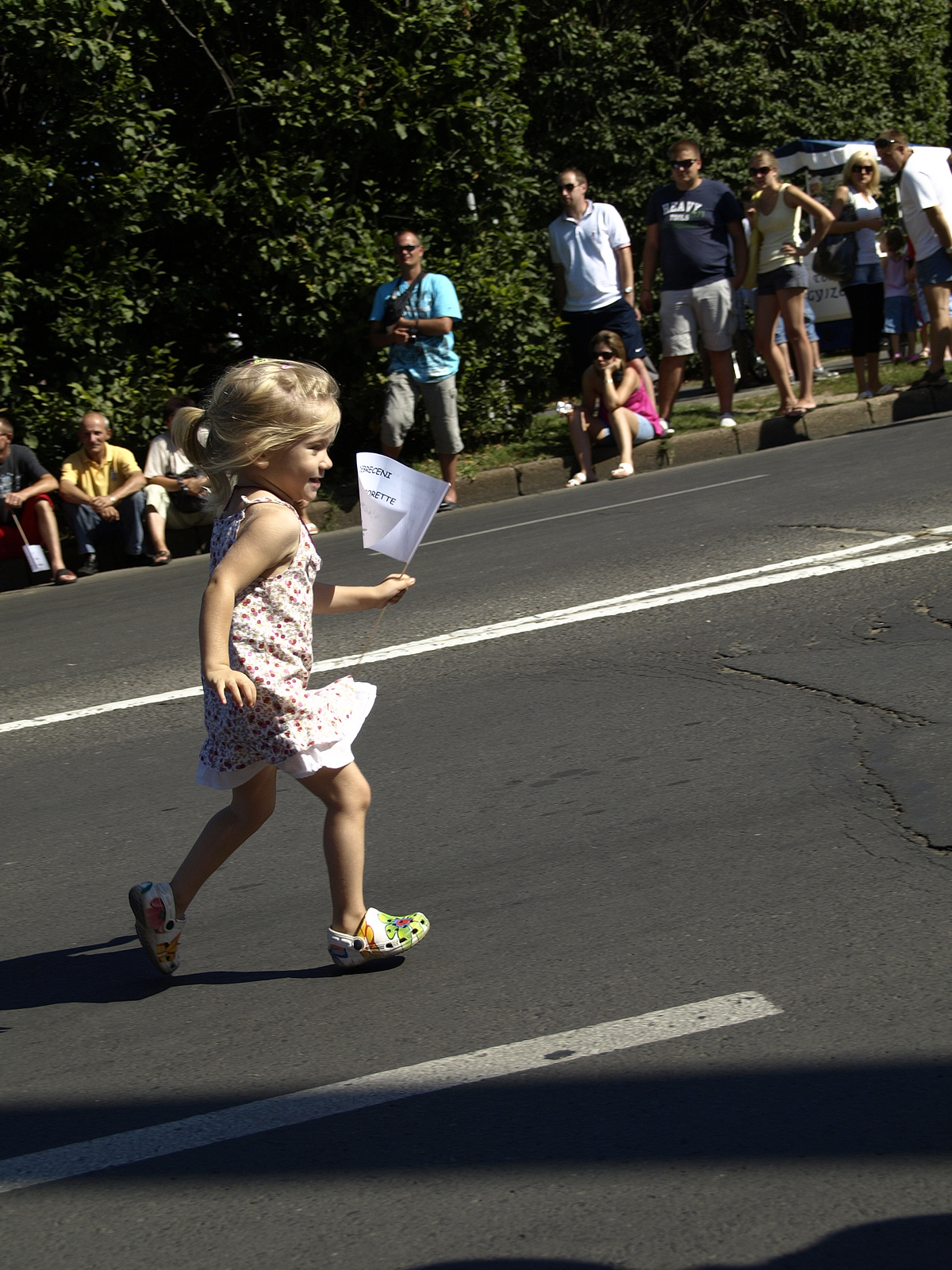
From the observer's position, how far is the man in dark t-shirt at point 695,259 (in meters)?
11.8

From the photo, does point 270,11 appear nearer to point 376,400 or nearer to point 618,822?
point 376,400

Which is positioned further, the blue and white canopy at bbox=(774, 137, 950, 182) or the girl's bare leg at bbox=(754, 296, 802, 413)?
the blue and white canopy at bbox=(774, 137, 950, 182)

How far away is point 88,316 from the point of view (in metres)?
11.9

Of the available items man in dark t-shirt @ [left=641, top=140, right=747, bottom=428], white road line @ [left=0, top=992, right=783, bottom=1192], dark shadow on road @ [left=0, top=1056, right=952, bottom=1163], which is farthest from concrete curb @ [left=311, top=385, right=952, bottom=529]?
dark shadow on road @ [left=0, top=1056, right=952, bottom=1163]

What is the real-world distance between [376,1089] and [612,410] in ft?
30.7

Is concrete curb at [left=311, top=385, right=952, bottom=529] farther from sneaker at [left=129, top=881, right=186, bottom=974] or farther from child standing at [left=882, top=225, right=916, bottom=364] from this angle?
sneaker at [left=129, top=881, right=186, bottom=974]

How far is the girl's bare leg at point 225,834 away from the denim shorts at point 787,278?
9.29 metres

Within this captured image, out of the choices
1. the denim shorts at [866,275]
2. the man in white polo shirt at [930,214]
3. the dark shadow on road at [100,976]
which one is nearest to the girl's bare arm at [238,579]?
the dark shadow on road at [100,976]

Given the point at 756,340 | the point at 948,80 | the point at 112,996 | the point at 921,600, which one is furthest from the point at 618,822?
the point at 948,80

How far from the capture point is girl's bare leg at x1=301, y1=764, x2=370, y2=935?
136 inches

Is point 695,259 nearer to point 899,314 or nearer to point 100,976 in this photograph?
point 899,314

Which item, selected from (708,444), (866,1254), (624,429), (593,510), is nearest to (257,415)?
(866,1254)

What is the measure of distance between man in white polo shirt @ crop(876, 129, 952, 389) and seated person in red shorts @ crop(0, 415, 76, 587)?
7.09 metres

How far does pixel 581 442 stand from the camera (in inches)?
466
